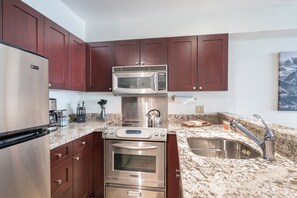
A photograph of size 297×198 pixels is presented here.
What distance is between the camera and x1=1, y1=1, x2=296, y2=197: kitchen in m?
2.24

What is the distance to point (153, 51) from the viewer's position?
238 cm

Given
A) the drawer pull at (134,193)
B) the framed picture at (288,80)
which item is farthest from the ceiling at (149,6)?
the drawer pull at (134,193)

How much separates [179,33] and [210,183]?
6.89 feet

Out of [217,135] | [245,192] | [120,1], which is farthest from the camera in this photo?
[120,1]

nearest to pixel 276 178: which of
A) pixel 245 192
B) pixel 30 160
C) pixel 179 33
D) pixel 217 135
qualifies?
pixel 245 192

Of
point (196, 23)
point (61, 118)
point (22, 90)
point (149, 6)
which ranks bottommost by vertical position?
point (61, 118)

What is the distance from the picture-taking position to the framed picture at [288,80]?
7.73 feet

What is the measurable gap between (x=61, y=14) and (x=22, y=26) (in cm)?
81

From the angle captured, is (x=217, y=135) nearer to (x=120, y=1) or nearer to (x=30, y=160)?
(x=30, y=160)

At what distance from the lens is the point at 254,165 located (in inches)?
37.0

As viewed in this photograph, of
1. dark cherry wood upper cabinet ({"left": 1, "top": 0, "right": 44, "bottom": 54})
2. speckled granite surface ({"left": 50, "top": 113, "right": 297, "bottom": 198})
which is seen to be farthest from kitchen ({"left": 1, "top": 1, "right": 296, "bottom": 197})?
speckled granite surface ({"left": 50, "top": 113, "right": 297, "bottom": 198})

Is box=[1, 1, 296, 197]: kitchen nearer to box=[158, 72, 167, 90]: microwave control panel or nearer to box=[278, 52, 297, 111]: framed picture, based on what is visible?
box=[278, 52, 297, 111]: framed picture

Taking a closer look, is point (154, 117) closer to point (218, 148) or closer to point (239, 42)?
point (218, 148)

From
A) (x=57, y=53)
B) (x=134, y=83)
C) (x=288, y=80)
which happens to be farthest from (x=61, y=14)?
(x=288, y=80)
